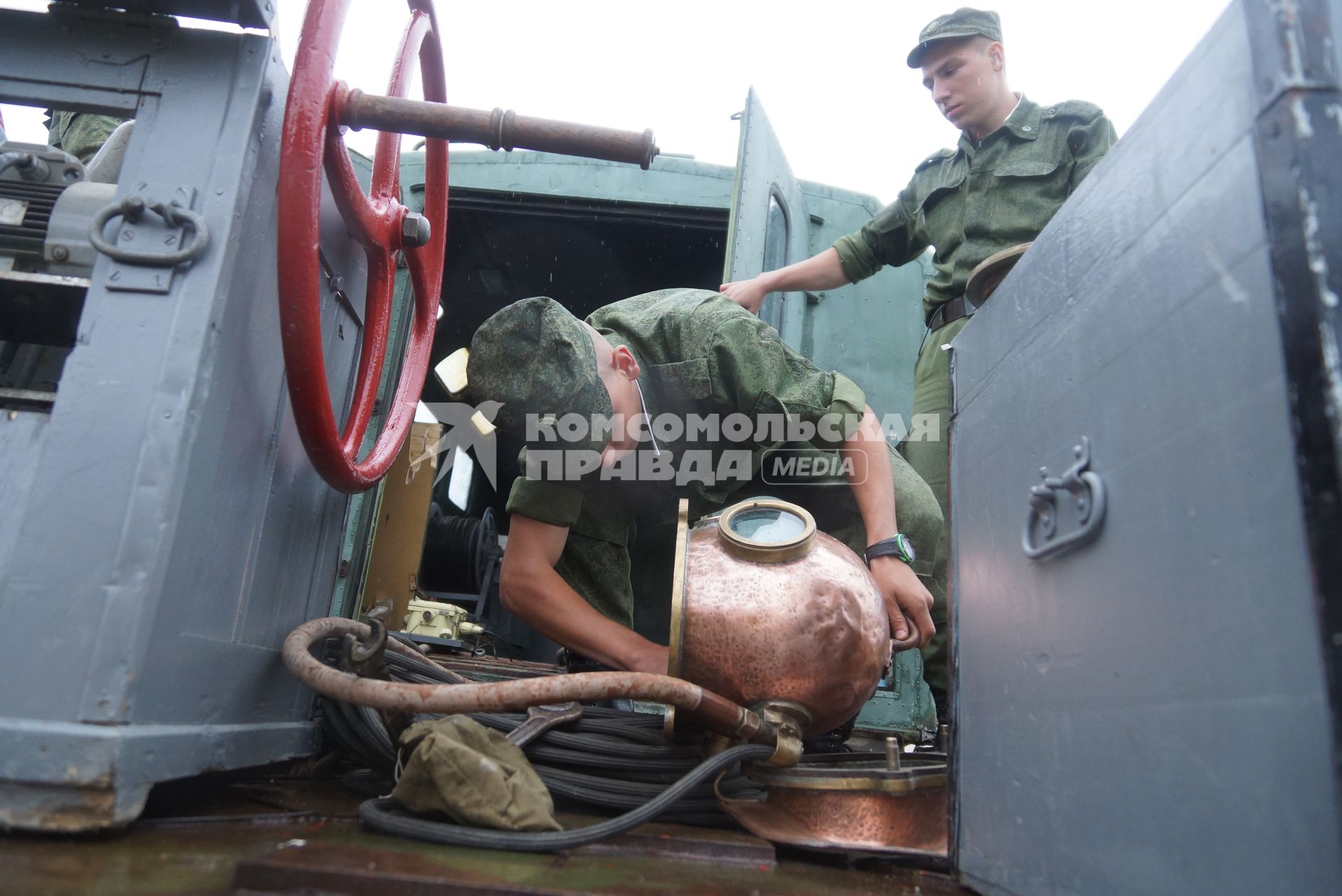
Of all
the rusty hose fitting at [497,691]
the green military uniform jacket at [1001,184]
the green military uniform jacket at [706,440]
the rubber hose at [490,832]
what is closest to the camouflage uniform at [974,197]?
the green military uniform jacket at [1001,184]

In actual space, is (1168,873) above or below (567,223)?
below

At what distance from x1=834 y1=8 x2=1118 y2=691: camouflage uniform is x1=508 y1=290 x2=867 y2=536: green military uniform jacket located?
1.36 feet

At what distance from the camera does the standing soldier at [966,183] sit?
219 cm

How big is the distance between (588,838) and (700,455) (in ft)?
4.01

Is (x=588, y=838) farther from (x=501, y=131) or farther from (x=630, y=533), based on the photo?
(x=630, y=533)

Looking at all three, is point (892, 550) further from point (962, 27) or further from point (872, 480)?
point (962, 27)

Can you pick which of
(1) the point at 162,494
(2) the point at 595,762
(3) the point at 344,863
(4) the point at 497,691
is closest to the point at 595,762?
(2) the point at 595,762

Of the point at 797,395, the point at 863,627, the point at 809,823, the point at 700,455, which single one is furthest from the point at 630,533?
the point at 809,823

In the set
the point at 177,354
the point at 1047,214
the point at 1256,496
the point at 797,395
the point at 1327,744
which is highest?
the point at 1047,214

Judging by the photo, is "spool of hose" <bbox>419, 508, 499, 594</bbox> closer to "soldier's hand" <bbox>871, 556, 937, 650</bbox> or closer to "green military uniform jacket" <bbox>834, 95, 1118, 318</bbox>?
"green military uniform jacket" <bbox>834, 95, 1118, 318</bbox>

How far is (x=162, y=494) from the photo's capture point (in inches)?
34.3

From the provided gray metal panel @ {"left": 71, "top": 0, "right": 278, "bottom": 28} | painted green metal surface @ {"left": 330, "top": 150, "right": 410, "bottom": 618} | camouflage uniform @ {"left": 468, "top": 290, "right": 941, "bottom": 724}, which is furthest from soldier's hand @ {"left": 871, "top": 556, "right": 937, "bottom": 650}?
painted green metal surface @ {"left": 330, "top": 150, "right": 410, "bottom": 618}

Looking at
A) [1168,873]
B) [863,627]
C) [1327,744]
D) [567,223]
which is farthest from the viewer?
[567,223]

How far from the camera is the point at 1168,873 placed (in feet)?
1.90
